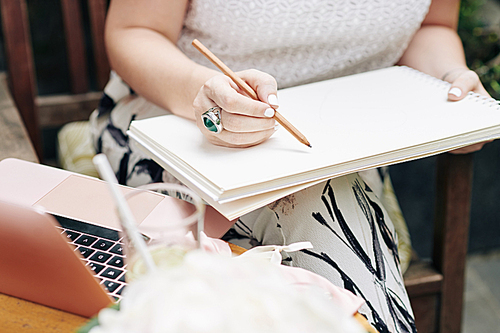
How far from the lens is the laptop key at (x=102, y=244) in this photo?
0.45m

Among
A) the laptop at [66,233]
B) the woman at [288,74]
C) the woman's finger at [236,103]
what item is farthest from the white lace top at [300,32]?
the laptop at [66,233]

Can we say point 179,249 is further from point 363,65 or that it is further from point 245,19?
point 363,65

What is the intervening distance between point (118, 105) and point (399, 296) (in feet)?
2.00

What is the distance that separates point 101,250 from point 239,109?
21 cm

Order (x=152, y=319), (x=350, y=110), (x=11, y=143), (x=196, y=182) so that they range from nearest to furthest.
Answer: (x=152, y=319) < (x=196, y=182) < (x=350, y=110) < (x=11, y=143)

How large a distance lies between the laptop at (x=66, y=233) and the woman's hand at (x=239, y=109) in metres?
0.09

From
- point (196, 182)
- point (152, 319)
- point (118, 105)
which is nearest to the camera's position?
point (152, 319)

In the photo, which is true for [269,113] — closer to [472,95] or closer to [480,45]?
[472,95]

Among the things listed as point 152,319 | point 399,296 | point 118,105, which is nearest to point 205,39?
point 118,105

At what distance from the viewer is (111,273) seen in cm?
42

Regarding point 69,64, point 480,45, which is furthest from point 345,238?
point 480,45

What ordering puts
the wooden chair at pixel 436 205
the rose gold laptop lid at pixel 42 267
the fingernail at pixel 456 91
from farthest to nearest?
the wooden chair at pixel 436 205 < the fingernail at pixel 456 91 < the rose gold laptop lid at pixel 42 267

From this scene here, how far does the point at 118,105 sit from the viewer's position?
2.90 feet

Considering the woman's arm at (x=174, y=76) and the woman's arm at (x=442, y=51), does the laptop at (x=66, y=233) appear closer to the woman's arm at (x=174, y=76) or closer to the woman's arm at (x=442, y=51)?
the woman's arm at (x=174, y=76)
